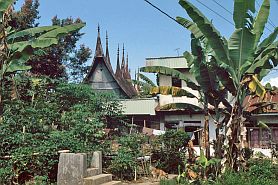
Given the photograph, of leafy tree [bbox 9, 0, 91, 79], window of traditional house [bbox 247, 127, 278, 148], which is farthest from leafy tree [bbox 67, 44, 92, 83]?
window of traditional house [bbox 247, 127, 278, 148]

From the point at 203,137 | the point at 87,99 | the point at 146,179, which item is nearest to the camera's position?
the point at 203,137

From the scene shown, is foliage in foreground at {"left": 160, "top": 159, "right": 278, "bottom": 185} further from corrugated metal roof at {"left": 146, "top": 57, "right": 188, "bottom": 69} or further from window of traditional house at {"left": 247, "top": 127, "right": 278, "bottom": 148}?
corrugated metal roof at {"left": 146, "top": 57, "right": 188, "bottom": 69}

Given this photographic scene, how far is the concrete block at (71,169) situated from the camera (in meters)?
8.99

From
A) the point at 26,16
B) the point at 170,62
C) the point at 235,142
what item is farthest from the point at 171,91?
the point at 26,16

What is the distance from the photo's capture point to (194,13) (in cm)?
973

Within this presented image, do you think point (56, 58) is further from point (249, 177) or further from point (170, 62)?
point (249, 177)

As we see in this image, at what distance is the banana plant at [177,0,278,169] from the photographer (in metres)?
9.85

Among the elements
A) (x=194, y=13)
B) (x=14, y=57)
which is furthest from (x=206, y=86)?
(x=14, y=57)

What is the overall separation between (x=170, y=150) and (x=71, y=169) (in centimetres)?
600

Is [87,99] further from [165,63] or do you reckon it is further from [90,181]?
[165,63]

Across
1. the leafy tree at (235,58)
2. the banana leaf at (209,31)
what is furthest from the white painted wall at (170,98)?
the banana leaf at (209,31)

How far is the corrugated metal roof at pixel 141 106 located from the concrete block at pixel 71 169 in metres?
12.0

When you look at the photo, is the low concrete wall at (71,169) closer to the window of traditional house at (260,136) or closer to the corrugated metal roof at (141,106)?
the window of traditional house at (260,136)

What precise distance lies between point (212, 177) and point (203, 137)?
4.45 feet
